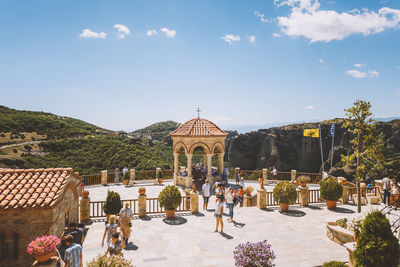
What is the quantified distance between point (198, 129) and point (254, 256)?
617 inches

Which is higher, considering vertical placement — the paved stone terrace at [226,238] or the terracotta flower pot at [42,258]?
the terracotta flower pot at [42,258]

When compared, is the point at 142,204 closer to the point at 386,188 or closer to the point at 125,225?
the point at 125,225

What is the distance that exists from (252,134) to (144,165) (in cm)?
2987

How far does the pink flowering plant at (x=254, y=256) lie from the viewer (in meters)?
6.57

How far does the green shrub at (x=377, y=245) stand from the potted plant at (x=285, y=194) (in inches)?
281

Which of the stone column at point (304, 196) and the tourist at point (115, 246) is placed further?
the stone column at point (304, 196)

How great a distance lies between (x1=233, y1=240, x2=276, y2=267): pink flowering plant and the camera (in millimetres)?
6574

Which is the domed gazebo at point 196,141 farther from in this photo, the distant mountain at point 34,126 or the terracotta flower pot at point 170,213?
the distant mountain at point 34,126

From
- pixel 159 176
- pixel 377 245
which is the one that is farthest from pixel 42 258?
pixel 159 176

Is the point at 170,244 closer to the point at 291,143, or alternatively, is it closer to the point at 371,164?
the point at 371,164

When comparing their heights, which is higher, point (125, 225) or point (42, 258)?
point (42, 258)

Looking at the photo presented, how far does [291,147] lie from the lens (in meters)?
54.5

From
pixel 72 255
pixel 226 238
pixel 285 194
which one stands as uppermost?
pixel 285 194

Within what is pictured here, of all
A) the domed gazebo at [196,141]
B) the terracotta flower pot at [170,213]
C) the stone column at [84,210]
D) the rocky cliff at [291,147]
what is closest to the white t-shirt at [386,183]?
the domed gazebo at [196,141]
